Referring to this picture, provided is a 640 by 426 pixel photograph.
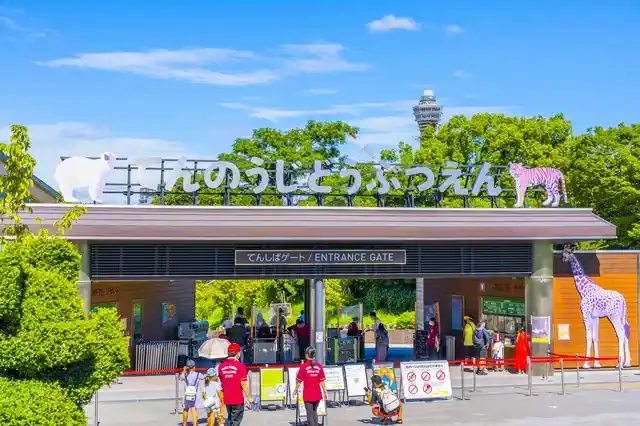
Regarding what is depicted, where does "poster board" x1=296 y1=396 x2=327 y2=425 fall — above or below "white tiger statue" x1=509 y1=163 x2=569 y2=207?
below

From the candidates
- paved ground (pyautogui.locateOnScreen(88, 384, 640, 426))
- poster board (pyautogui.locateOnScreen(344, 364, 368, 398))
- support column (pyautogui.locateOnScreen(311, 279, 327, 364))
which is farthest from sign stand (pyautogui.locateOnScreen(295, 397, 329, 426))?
support column (pyautogui.locateOnScreen(311, 279, 327, 364))

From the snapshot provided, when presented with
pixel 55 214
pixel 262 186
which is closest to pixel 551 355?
pixel 262 186

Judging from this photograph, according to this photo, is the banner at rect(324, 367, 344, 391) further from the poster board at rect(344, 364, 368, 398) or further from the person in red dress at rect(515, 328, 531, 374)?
the person in red dress at rect(515, 328, 531, 374)

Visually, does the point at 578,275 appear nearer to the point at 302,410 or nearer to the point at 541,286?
the point at 541,286

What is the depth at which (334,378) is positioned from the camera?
2058 cm

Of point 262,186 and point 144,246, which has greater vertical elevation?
point 262,186

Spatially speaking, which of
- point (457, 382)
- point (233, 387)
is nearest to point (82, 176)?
point (233, 387)

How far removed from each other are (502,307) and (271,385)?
1116 centimetres

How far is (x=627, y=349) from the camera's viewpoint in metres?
→ 28.1

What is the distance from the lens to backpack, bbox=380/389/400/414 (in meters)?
18.7

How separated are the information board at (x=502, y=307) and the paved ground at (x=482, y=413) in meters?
5.62

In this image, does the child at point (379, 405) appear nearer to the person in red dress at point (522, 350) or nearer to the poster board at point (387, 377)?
the poster board at point (387, 377)

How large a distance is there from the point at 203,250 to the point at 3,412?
13548mm

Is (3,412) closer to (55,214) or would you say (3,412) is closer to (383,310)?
(55,214)
